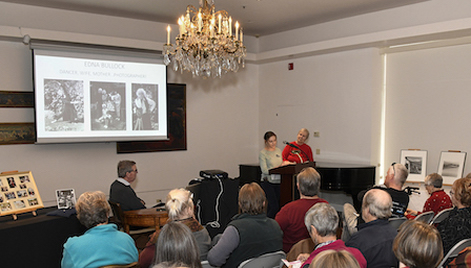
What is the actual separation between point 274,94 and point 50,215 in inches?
213

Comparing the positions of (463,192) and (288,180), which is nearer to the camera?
(463,192)

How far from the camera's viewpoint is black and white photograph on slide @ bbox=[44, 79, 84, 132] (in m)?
5.76

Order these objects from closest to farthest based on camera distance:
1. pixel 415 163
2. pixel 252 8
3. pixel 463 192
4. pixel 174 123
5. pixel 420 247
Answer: pixel 420 247
pixel 463 192
pixel 252 8
pixel 415 163
pixel 174 123

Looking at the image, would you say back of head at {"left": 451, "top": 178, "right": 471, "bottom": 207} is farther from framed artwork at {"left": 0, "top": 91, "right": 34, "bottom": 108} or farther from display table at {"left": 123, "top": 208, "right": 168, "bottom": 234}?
framed artwork at {"left": 0, "top": 91, "right": 34, "bottom": 108}

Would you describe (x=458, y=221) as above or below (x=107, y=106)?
below

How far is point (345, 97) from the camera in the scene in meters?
6.86

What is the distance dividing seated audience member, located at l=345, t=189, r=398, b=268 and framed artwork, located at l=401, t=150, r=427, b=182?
3.88 metres

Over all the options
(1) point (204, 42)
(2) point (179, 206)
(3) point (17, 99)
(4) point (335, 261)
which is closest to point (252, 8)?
(1) point (204, 42)

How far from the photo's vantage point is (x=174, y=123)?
7234 millimetres

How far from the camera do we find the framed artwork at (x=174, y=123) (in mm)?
7039

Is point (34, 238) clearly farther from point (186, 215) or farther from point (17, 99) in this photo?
point (17, 99)

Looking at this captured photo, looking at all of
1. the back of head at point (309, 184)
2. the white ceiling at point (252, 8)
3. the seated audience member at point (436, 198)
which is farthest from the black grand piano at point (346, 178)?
the back of head at point (309, 184)

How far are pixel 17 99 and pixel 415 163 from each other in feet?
20.6

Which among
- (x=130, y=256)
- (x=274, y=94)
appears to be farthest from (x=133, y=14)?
(x=130, y=256)
